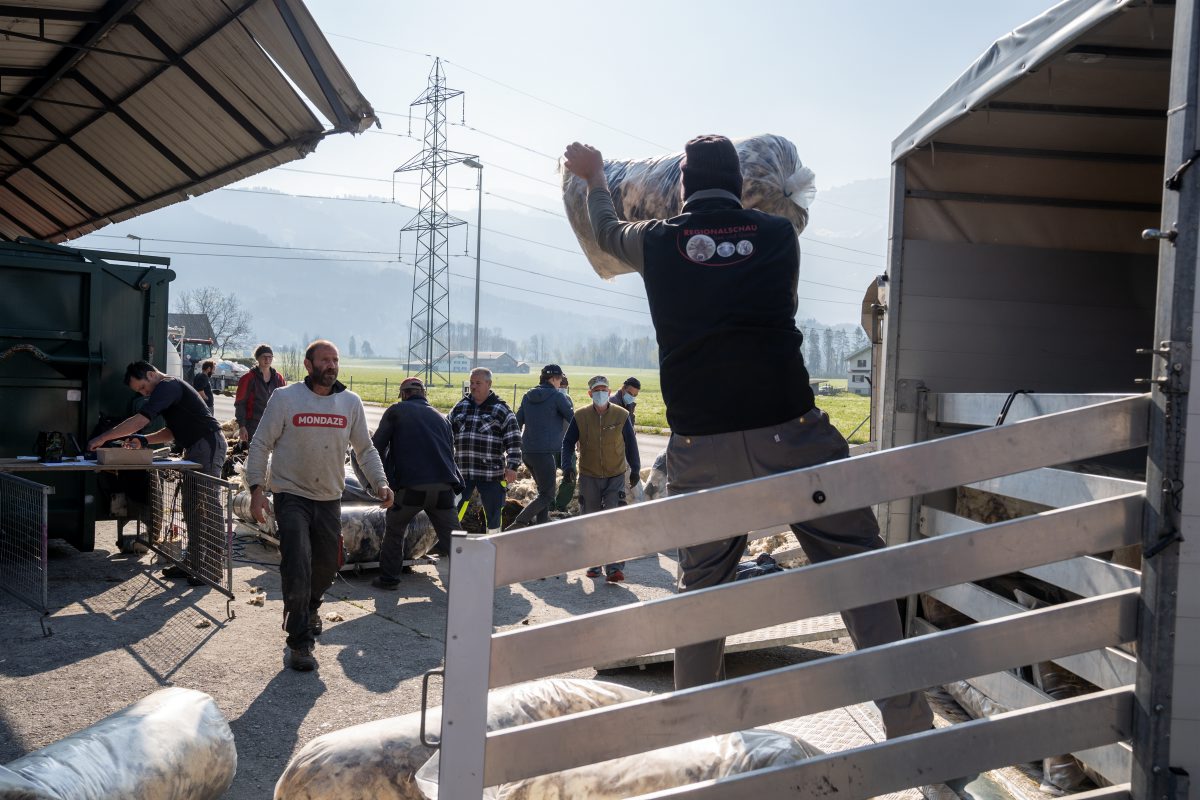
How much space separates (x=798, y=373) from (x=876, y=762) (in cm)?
126

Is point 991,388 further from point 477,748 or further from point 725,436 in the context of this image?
point 477,748

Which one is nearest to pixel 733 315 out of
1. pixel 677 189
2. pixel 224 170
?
pixel 677 189

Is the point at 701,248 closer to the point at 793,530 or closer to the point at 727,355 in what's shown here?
the point at 727,355

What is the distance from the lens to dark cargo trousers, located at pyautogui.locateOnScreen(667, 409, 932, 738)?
2.81 meters

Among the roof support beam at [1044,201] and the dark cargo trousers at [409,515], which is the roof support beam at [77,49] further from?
the roof support beam at [1044,201]

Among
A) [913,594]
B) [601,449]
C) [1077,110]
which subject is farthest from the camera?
[601,449]

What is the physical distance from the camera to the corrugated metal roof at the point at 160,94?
7.86 metres

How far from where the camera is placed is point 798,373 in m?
3.09

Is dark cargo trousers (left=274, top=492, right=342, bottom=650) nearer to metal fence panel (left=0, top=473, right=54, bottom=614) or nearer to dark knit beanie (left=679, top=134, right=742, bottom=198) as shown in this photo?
metal fence panel (left=0, top=473, right=54, bottom=614)

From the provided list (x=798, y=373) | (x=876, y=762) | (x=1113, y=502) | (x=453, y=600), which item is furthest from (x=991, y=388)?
(x=453, y=600)

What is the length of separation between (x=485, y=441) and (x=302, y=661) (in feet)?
11.6

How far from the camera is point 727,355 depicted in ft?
9.90

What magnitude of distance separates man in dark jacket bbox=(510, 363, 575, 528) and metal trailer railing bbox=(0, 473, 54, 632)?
439 centimetres

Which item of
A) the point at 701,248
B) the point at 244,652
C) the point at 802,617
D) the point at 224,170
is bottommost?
the point at 244,652
